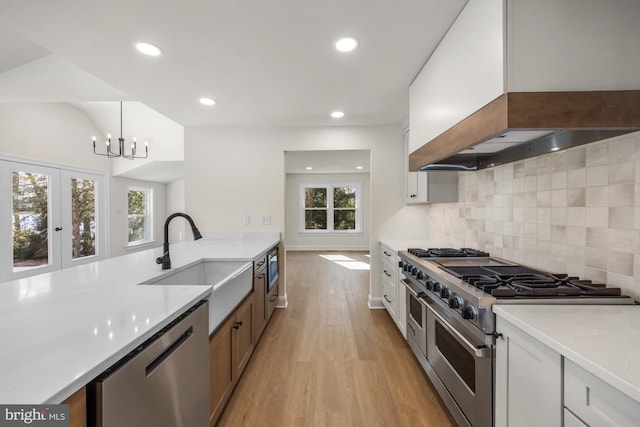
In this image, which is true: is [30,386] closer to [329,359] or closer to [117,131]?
[329,359]

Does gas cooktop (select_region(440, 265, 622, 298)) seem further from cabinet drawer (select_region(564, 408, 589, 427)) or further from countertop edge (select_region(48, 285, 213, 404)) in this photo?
countertop edge (select_region(48, 285, 213, 404))

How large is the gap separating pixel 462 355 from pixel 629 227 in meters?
0.95

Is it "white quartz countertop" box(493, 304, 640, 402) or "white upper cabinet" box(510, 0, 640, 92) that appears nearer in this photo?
"white quartz countertop" box(493, 304, 640, 402)

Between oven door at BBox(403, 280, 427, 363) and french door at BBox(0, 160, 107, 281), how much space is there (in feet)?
18.0

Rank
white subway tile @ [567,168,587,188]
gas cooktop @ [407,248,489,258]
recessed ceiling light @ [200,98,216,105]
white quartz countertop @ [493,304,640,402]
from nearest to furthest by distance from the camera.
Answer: white quartz countertop @ [493,304,640,402] → white subway tile @ [567,168,587,188] → gas cooktop @ [407,248,489,258] → recessed ceiling light @ [200,98,216,105]

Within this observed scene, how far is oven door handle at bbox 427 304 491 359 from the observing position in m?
1.22

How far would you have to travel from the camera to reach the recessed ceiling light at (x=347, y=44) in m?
1.74

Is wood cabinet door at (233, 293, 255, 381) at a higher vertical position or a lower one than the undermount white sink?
lower

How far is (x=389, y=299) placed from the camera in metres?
3.10

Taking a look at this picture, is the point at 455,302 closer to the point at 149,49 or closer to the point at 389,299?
the point at 389,299

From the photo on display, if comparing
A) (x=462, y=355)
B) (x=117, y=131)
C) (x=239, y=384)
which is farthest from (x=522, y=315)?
(x=117, y=131)

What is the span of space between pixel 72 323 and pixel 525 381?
164 cm

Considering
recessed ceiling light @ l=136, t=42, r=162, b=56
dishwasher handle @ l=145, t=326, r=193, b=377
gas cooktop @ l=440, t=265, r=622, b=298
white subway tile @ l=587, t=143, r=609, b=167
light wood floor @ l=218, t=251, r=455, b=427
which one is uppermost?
recessed ceiling light @ l=136, t=42, r=162, b=56

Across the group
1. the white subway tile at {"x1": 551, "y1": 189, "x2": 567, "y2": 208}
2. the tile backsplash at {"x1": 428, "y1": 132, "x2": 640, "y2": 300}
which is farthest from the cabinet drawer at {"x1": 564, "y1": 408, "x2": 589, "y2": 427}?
the white subway tile at {"x1": 551, "y1": 189, "x2": 567, "y2": 208}
